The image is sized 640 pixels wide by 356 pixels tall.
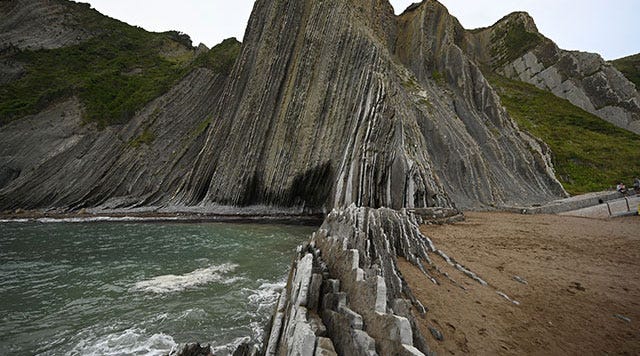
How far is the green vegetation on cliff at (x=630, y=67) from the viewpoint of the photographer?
58.5 m

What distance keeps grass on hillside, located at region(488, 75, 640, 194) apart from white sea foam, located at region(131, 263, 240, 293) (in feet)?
114

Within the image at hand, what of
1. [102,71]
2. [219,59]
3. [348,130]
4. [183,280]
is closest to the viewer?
[183,280]

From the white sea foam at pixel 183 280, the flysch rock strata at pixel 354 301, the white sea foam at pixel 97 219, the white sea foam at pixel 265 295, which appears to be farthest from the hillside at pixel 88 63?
the flysch rock strata at pixel 354 301

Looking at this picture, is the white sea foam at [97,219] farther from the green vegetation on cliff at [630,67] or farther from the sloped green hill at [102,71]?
the green vegetation on cliff at [630,67]

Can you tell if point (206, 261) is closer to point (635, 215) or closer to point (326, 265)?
point (326, 265)

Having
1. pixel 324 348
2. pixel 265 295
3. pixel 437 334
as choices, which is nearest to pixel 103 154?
pixel 265 295

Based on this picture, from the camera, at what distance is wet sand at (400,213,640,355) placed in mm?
4325

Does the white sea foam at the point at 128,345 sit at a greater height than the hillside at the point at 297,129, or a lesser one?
lesser

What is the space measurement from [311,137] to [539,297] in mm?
21647

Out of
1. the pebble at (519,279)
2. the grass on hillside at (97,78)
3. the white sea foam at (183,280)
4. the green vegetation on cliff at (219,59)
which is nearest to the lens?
the pebble at (519,279)

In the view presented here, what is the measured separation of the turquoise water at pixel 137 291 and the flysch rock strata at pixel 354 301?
210 centimetres

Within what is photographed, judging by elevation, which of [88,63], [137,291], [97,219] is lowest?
[137,291]

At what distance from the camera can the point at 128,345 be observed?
20.5 feet

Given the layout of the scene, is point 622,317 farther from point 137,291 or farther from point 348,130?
point 348,130
